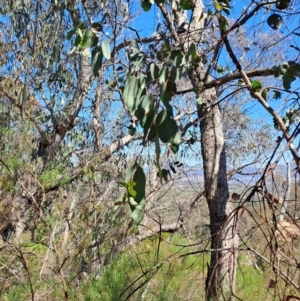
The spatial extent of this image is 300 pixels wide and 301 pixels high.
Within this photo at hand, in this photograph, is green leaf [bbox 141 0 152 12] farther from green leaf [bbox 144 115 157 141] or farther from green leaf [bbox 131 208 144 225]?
green leaf [bbox 131 208 144 225]

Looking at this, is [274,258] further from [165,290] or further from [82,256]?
[82,256]

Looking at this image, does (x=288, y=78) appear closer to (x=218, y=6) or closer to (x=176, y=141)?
(x=218, y=6)

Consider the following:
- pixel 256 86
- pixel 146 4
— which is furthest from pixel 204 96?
pixel 146 4

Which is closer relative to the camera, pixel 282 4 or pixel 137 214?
pixel 137 214

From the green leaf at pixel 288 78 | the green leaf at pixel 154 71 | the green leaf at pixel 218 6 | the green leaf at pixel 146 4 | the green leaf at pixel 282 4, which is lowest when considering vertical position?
the green leaf at pixel 154 71

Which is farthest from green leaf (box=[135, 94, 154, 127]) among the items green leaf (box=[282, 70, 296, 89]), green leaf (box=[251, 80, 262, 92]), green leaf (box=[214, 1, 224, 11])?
green leaf (box=[251, 80, 262, 92])

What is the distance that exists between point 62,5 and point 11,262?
242 centimetres

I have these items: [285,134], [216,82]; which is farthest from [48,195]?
[285,134]

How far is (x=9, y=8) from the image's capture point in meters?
4.67

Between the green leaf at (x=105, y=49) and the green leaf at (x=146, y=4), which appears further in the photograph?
the green leaf at (x=146, y=4)

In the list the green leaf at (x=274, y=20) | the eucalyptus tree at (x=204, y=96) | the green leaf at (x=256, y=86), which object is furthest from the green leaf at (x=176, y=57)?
the green leaf at (x=256, y=86)

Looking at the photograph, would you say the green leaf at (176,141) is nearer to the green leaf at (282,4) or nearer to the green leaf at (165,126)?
the green leaf at (165,126)

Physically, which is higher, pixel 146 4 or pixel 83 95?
pixel 83 95

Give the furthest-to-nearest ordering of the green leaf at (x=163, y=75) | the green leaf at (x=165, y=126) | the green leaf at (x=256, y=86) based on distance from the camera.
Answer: the green leaf at (x=256, y=86) < the green leaf at (x=163, y=75) < the green leaf at (x=165, y=126)
